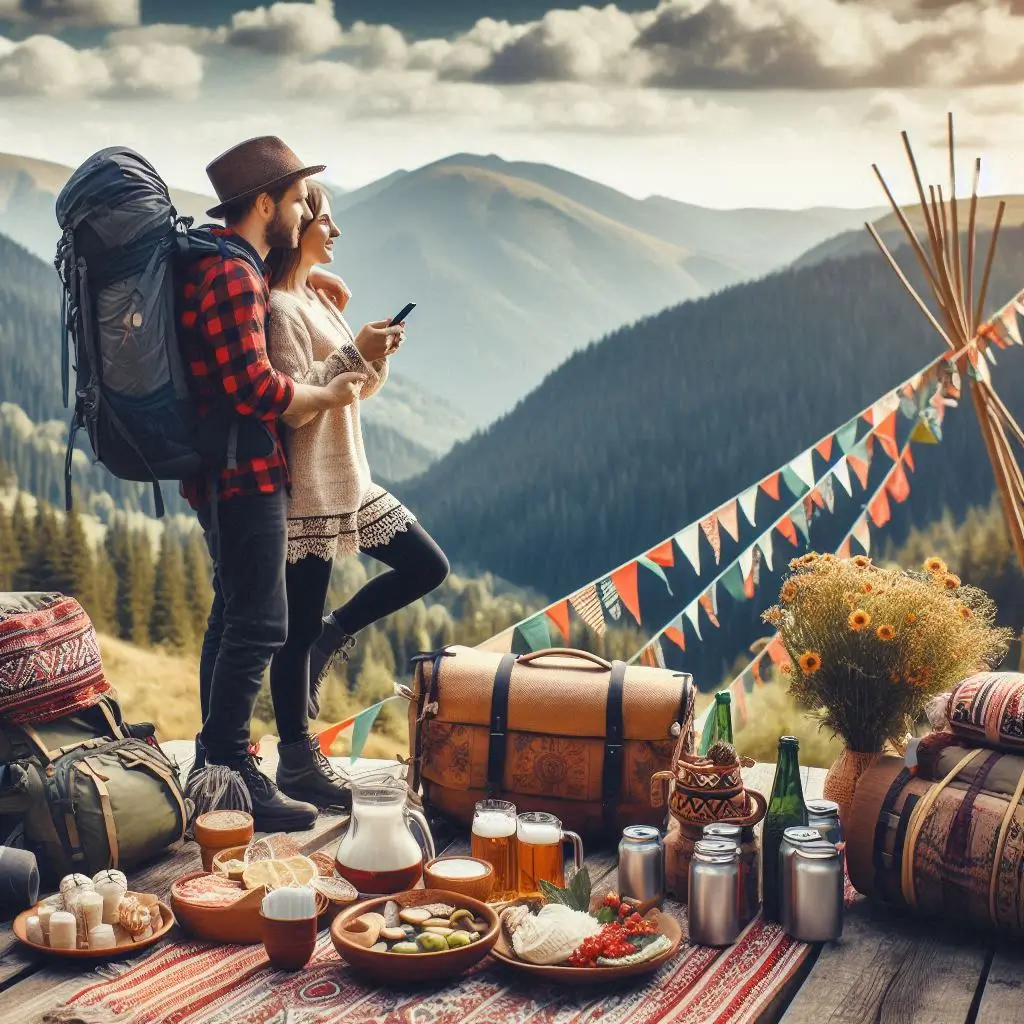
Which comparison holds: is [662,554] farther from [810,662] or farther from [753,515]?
[810,662]

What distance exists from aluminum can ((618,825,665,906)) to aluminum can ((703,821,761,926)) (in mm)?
122

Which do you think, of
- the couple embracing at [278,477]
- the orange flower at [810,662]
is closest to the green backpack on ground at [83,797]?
the couple embracing at [278,477]

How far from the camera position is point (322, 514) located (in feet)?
10.2

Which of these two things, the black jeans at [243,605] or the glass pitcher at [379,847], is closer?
the glass pitcher at [379,847]

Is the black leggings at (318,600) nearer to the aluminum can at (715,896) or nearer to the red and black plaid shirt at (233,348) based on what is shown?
the red and black plaid shirt at (233,348)

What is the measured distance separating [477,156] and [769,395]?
5.61 feet

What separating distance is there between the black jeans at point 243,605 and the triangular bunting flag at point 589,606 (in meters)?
0.89

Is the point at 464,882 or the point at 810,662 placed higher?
the point at 810,662

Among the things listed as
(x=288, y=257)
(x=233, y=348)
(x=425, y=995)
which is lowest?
(x=425, y=995)

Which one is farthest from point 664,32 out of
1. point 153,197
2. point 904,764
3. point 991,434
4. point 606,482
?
point 904,764

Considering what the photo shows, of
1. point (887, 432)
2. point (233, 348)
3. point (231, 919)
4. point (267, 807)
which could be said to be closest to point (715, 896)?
point (231, 919)

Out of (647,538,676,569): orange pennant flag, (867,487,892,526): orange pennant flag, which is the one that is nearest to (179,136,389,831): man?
(647,538,676,569): orange pennant flag

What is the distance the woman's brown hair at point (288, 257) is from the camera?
310 centimetres

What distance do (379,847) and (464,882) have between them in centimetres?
18
